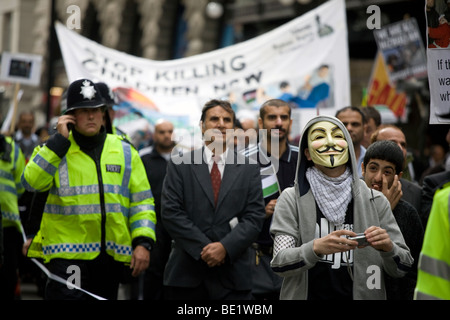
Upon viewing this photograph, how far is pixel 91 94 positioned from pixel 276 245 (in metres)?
2.17

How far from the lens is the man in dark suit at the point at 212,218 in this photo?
5980 mm

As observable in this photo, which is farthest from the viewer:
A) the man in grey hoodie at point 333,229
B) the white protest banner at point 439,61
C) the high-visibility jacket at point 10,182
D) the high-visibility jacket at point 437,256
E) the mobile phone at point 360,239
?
the high-visibility jacket at point 10,182

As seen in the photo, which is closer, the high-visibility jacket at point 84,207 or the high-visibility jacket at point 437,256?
the high-visibility jacket at point 437,256

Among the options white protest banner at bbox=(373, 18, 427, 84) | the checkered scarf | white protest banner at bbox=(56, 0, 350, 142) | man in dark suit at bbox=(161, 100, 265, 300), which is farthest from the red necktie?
white protest banner at bbox=(373, 18, 427, 84)

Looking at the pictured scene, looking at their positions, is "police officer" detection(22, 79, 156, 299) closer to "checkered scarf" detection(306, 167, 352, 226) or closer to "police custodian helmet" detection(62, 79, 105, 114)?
"police custodian helmet" detection(62, 79, 105, 114)

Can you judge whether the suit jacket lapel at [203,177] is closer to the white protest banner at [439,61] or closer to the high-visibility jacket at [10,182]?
the white protest banner at [439,61]

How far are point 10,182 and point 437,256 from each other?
620 cm

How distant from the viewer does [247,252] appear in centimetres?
624

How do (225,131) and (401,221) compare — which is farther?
(225,131)

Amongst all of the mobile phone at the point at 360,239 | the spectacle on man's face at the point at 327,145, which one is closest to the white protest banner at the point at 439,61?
the spectacle on man's face at the point at 327,145

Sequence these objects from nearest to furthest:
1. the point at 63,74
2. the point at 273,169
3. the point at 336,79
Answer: the point at 273,169, the point at 336,79, the point at 63,74

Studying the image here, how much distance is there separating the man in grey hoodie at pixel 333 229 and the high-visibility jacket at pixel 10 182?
467cm
